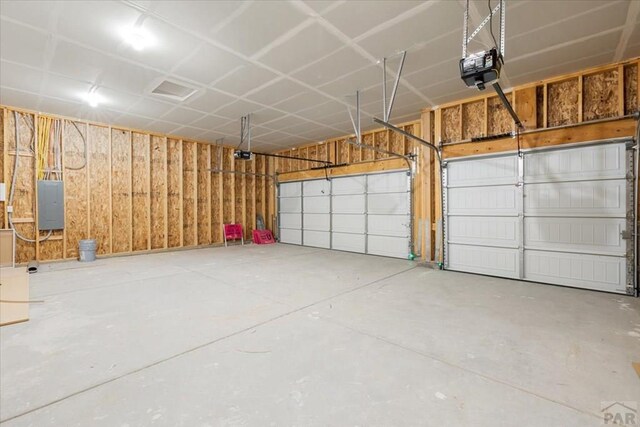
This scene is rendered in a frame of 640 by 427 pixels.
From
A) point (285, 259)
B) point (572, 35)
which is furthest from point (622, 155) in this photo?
point (285, 259)

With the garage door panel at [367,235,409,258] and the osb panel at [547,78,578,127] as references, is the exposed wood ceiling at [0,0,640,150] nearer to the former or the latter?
the osb panel at [547,78,578,127]

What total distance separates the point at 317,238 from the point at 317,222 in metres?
0.53

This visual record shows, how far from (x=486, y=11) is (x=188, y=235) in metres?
8.74

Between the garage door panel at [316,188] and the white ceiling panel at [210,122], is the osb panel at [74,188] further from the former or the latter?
the garage door panel at [316,188]

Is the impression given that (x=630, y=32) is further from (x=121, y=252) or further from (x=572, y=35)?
(x=121, y=252)

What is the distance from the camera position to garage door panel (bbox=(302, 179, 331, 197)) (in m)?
9.00

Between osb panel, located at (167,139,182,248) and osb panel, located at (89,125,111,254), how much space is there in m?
1.50

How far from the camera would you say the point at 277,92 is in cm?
525

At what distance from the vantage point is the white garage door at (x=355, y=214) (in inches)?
286

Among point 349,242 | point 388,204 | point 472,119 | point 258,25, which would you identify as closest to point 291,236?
point 349,242

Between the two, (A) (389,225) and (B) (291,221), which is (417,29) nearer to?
(A) (389,225)

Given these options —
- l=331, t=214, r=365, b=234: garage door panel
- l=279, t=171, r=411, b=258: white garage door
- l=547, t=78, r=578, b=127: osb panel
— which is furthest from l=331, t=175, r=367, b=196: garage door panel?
l=547, t=78, r=578, b=127: osb panel

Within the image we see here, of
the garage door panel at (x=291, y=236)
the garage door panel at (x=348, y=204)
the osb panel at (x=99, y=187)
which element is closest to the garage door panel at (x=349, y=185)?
the garage door panel at (x=348, y=204)

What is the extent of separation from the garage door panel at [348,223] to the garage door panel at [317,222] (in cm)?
20
